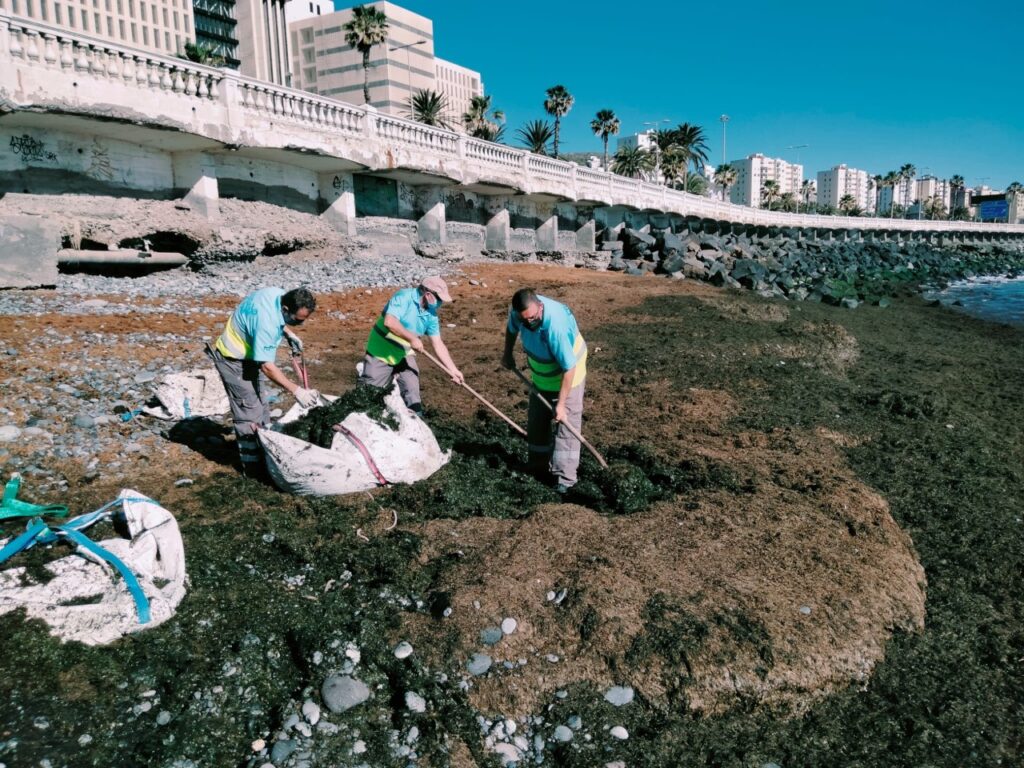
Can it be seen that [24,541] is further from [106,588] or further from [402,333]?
[402,333]

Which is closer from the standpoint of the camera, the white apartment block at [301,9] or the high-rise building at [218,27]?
the high-rise building at [218,27]

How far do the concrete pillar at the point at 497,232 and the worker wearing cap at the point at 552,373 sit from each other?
1574cm

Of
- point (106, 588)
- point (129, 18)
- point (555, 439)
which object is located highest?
point (129, 18)

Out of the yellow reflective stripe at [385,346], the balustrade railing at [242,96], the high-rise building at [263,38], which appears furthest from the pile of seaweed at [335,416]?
the high-rise building at [263,38]

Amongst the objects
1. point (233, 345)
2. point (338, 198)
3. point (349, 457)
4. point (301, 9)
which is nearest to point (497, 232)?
point (338, 198)

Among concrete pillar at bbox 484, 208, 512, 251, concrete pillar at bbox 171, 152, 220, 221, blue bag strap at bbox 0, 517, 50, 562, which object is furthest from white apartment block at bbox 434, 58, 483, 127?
blue bag strap at bbox 0, 517, 50, 562

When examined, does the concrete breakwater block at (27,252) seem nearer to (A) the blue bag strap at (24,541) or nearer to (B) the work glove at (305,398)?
(B) the work glove at (305,398)

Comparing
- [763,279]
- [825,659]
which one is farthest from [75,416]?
[763,279]

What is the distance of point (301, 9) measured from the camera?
86312 mm

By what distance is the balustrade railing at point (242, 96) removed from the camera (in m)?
9.53

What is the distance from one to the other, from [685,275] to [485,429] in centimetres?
1570

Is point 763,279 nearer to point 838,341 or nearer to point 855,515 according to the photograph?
point 838,341

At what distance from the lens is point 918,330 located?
1484 centimetres

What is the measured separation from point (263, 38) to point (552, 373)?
84.5 meters
